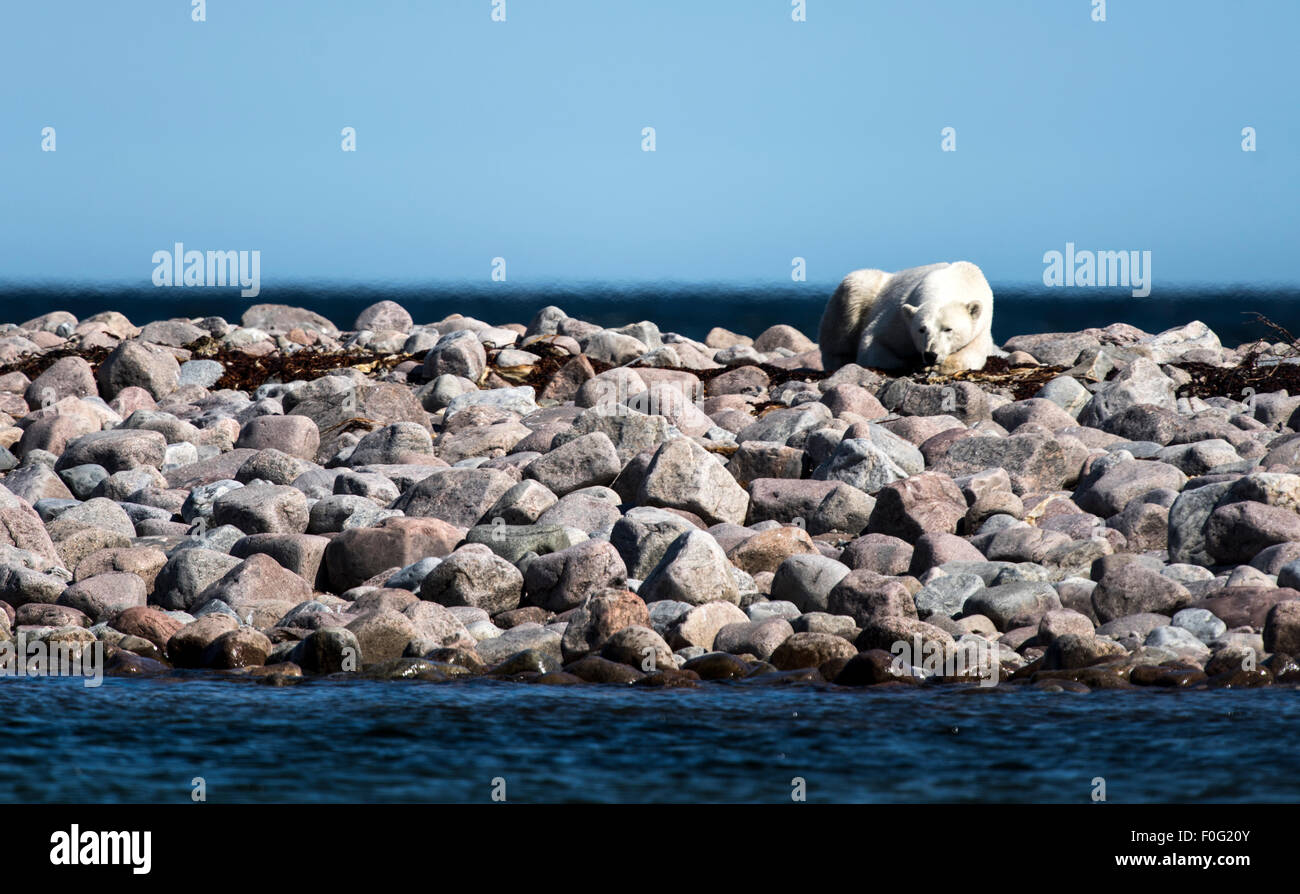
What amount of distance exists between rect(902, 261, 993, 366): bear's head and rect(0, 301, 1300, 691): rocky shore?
2.46 feet

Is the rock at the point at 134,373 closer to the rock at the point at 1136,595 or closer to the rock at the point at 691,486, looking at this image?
the rock at the point at 691,486

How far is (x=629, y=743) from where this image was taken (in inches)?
223

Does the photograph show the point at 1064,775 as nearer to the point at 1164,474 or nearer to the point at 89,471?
the point at 1164,474

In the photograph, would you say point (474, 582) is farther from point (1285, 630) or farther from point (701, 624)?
point (1285, 630)

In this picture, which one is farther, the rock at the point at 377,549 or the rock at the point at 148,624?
the rock at the point at 377,549

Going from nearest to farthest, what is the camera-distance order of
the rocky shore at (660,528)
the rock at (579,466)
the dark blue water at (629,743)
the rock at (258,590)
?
the dark blue water at (629,743), the rocky shore at (660,528), the rock at (258,590), the rock at (579,466)

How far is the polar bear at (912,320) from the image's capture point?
567 inches

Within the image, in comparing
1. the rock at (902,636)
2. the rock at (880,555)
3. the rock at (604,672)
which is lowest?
the rock at (604,672)

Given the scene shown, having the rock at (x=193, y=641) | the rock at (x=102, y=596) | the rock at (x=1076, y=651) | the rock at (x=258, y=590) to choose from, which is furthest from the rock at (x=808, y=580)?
the rock at (x=102, y=596)

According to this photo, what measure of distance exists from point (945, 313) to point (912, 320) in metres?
0.32

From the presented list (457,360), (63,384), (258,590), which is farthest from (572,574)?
(63,384)

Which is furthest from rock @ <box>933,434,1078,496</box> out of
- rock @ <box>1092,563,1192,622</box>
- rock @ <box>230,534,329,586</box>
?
rock @ <box>230,534,329,586</box>

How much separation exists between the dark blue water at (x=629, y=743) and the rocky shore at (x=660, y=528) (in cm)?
32

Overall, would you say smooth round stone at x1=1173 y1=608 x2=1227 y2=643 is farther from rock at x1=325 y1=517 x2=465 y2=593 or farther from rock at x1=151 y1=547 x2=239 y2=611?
rock at x1=151 y1=547 x2=239 y2=611
